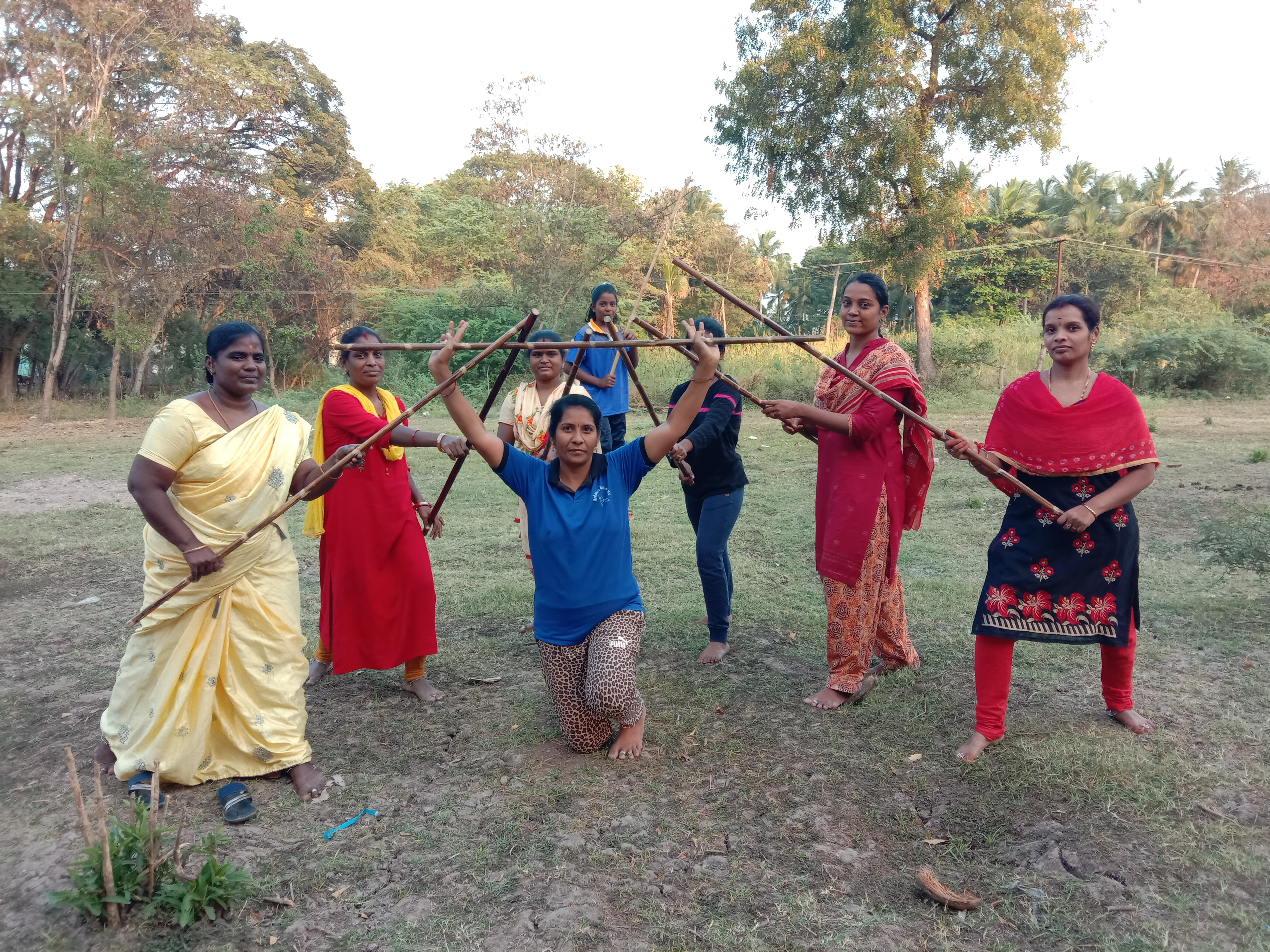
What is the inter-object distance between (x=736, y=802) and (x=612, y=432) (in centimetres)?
306

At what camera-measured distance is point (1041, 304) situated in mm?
31078

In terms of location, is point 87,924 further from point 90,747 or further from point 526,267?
point 526,267

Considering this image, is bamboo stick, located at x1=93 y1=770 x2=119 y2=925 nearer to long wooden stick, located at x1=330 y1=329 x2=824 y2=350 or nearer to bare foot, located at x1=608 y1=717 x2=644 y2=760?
long wooden stick, located at x1=330 y1=329 x2=824 y2=350

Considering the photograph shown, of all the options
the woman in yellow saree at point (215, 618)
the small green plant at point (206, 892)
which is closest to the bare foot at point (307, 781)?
the woman in yellow saree at point (215, 618)

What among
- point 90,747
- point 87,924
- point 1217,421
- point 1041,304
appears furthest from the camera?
point 1041,304

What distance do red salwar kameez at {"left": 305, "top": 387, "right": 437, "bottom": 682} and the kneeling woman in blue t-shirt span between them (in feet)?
3.33

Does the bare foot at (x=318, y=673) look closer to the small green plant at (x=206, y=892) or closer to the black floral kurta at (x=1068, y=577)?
the small green plant at (x=206, y=892)

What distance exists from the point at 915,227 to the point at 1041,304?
14.7 metres

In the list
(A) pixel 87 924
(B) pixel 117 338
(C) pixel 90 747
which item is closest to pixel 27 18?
(B) pixel 117 338

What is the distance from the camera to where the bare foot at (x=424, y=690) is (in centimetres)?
465

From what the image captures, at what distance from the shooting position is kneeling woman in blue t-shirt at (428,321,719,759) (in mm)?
3701

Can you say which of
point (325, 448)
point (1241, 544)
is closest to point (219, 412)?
point (325, 448)

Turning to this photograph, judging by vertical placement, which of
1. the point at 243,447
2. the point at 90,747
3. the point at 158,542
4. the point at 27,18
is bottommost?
the point at 90,747

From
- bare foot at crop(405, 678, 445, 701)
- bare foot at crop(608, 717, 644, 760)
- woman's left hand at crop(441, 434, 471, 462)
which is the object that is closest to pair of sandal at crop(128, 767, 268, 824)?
bare foot at crop(405, 678, 445, 701)
